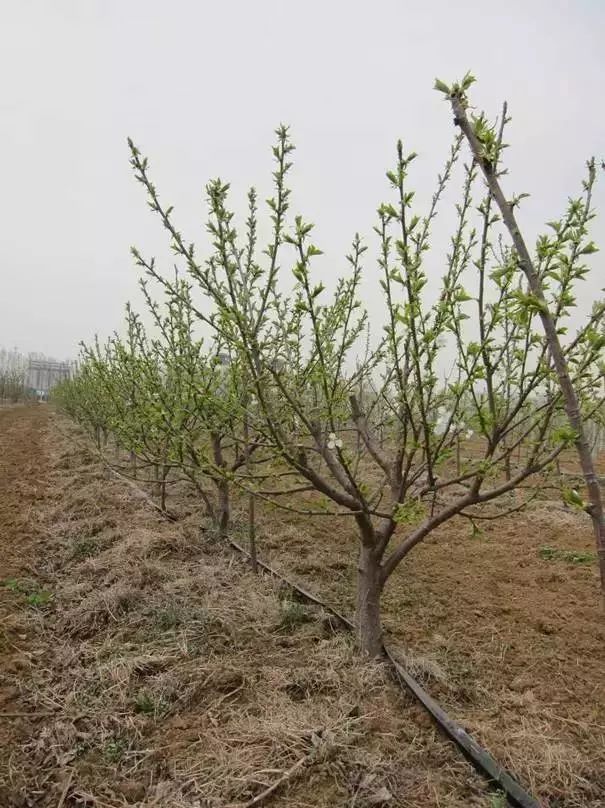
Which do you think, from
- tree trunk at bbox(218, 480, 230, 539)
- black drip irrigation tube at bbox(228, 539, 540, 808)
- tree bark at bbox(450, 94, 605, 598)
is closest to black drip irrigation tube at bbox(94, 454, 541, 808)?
black drip irrigation tube at bbox(228, 539, 540, 808)

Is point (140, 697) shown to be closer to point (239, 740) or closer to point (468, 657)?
point (239, 740)

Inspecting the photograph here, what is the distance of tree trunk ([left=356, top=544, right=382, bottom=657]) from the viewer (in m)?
3.06

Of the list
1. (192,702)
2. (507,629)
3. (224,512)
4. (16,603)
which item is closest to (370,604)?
(192,702)

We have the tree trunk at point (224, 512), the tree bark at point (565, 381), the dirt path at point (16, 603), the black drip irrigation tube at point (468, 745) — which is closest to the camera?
the tree bark at point (565, 381)

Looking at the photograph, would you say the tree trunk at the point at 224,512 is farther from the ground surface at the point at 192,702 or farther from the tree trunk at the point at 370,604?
the tree trunk at the point at 370,604

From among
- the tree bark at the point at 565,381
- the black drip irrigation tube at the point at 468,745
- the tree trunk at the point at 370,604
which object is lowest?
the black drip irrigation tube at the point at 468,745

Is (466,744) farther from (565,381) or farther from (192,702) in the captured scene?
(565,381)

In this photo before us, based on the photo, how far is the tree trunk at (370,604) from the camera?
3057mm

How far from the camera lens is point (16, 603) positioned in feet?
13.1

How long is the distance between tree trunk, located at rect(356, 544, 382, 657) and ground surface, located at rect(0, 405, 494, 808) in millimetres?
131

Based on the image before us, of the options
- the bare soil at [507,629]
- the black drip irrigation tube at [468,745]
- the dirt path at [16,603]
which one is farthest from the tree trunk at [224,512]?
the black drip irrigation tube at [468,745]

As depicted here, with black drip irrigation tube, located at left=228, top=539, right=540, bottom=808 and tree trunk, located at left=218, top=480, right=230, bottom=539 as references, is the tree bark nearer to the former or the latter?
black drip irrigation tube, located at left=228, top=539, right=540, bottom=808

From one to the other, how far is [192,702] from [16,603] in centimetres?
200

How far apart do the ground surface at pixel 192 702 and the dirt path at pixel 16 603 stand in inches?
0.5
